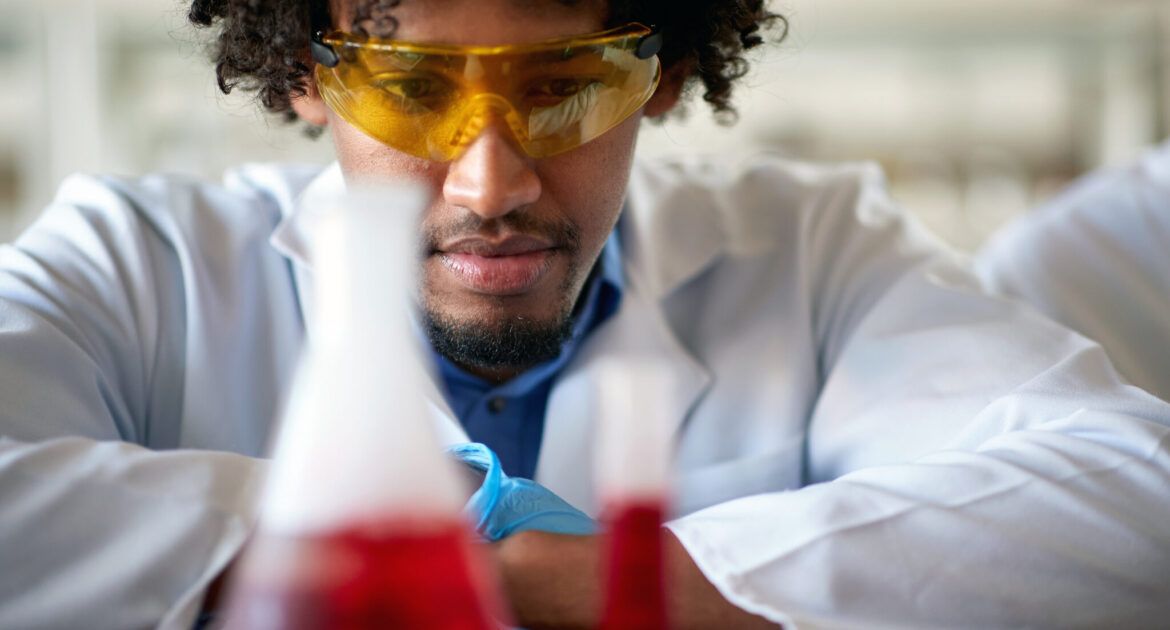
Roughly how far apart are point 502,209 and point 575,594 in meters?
0.43

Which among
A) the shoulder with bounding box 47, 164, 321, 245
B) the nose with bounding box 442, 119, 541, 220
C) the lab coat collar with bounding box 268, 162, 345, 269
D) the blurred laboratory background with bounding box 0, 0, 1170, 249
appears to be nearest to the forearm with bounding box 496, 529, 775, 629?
the nose with bounding box 442, 119, 541, 220

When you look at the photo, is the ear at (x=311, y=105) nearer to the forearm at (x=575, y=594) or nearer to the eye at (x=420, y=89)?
the eye at (x=420, y=89)

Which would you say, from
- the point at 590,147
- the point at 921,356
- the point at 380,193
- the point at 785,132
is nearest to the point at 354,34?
the point at 590,147

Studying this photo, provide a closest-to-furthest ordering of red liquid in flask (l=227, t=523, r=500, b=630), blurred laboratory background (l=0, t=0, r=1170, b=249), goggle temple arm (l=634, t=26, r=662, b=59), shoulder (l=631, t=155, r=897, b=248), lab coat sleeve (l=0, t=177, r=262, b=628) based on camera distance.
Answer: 1. red liquid in flask (l=227, t=523, r=500, b=630)
2. lab coat sleeve (l=0, t=177, r=262, b=628)
3. goggle temple arm (l=634, t=26, r=662, b=59)
4. shoulder (l=631, t=155, r=897, b=248)
5. blurred laboratory background (l=0, t=0, r=1170, b=249)

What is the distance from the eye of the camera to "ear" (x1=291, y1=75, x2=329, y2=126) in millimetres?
1308

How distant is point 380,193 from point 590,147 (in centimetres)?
72

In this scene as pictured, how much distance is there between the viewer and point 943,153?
4.05m

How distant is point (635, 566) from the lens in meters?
0.58

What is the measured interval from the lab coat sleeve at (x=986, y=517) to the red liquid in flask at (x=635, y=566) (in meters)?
0.23

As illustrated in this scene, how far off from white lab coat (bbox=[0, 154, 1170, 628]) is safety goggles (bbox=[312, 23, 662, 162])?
309mm

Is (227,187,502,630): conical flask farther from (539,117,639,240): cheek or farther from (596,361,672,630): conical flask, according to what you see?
(539,117,639,240): cheek

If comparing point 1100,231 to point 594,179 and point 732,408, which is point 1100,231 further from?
point 594,179

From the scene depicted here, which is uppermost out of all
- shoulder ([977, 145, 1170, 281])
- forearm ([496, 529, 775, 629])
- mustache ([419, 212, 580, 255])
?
mustache ([419, 212, 580, 255])

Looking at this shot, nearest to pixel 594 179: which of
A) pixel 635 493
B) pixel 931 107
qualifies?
pixel 635 493
